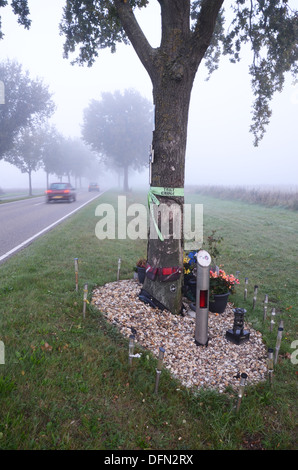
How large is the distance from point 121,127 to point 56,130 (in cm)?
1559

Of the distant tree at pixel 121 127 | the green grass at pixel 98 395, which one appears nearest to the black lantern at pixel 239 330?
the green grass at pixel 98 395

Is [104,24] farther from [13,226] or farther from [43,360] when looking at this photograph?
[13,226]

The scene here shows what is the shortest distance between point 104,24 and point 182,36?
10.1 feet

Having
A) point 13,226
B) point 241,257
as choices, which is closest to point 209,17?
point 241,257

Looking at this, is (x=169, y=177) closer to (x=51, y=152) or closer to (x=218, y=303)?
(x=218, y=303)

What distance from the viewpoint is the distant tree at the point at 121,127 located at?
39.4 m

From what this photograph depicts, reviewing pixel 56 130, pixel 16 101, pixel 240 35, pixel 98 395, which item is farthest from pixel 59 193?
pixel 56 130

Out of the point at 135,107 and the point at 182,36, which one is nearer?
the point at 182,36

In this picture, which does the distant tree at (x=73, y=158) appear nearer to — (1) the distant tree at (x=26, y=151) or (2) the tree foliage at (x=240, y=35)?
(1) the distant tree at (x=26, y=151)

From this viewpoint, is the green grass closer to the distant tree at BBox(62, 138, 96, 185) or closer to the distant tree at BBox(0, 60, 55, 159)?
the distant tree at BBox(0, 60, 55, 159)

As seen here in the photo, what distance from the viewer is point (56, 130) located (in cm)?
4853

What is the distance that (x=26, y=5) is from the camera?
543 cm

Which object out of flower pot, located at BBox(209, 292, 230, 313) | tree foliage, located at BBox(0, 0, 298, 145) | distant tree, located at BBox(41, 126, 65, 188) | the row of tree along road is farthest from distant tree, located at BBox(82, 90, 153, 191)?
flower pot, located at BBox(209, 292, 230, 313)

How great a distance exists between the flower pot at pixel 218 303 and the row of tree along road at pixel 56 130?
2768cm
